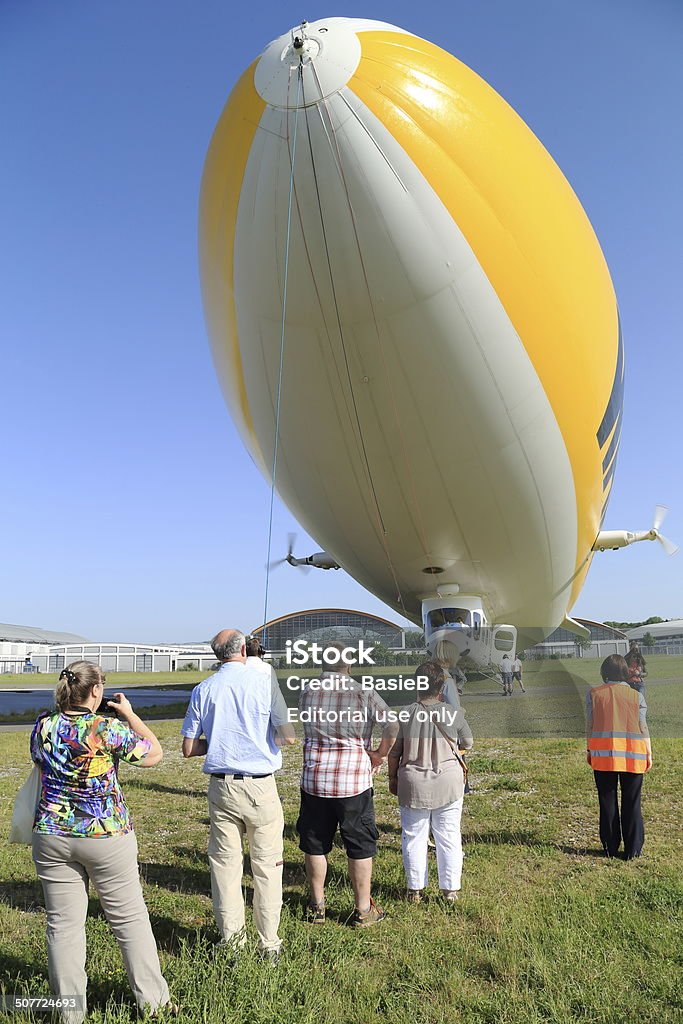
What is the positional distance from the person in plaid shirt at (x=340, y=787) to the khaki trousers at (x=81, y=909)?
1.59 m

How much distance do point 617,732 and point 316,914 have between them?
3131 millimetres

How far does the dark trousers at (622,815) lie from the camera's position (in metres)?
5.86

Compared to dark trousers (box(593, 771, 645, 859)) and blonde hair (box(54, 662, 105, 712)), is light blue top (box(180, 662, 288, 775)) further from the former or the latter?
dark trousers (box(593, 771, 645, 859))

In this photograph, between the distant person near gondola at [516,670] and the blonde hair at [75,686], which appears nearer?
the blonde hair at [75,686]

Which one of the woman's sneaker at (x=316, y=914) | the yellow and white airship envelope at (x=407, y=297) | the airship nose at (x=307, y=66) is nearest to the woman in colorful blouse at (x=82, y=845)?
the woman's sneaker at (x=316, y=914)

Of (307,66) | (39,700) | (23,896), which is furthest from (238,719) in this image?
(39,700)

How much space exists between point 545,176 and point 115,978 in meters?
7.35

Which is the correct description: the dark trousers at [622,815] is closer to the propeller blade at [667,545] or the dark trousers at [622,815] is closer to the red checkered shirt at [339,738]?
the red checkered shirt at [339,738]

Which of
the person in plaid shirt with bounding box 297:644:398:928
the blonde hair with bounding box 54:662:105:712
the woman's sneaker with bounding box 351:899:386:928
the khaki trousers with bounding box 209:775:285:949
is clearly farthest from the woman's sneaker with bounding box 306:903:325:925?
the blonde hair with bounding box 54:662:105:712

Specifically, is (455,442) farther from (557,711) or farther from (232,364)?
(557,711)

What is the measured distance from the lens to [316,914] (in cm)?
463

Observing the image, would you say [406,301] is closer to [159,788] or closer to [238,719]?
[238,719]

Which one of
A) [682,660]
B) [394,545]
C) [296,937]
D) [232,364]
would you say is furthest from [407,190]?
[682,660]

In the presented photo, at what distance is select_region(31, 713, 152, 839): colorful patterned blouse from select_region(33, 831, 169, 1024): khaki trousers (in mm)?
67
